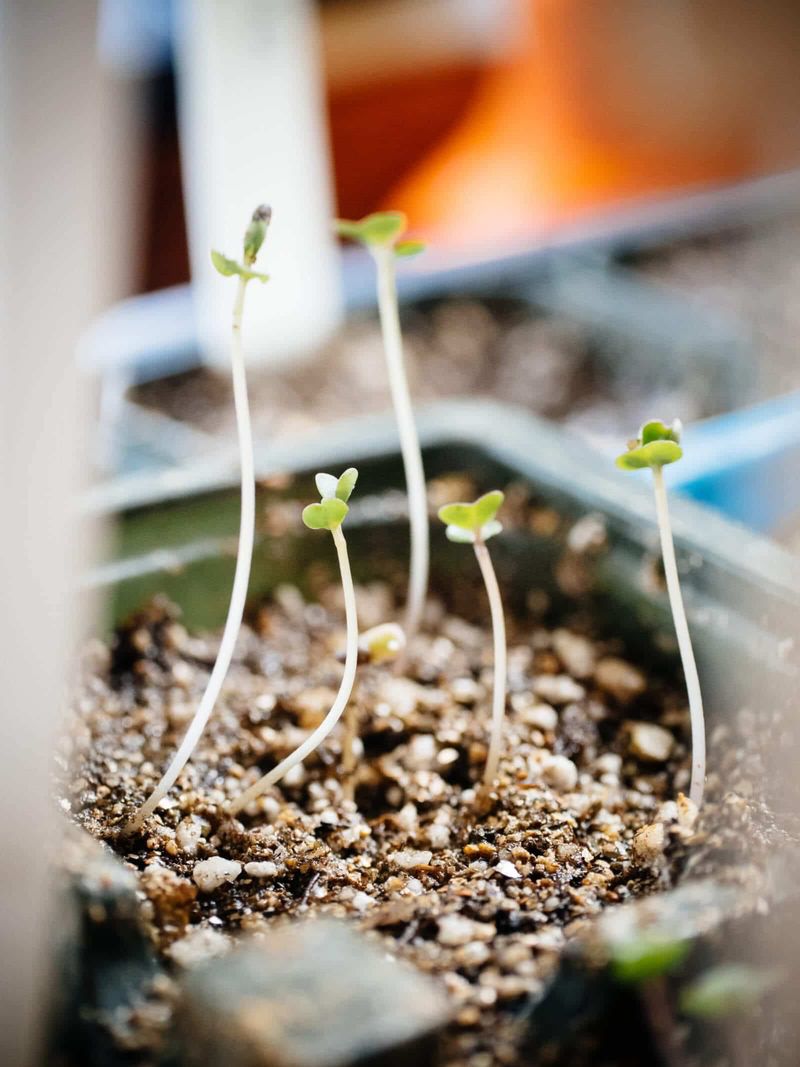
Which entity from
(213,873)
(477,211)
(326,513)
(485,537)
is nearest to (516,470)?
(485,537)

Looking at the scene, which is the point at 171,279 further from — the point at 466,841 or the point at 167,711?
the point at 466,841

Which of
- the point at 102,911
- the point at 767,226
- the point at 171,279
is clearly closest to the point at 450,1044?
the point at 102,911

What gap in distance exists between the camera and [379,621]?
948 mm

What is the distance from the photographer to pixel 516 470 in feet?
3.26

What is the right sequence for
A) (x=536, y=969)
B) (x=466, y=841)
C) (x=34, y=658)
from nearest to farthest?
(x=34, y=658), (x=536, y=969), (x=466, y=841)

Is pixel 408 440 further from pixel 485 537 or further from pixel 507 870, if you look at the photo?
pixel 507 870

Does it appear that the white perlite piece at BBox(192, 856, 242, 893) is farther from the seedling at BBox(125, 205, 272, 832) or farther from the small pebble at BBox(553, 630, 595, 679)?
the small pebble at BBox(553, 630, 595, 679)

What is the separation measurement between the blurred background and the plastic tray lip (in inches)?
5.9

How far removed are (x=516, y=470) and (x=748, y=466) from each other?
26 cm

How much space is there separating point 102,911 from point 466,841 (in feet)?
0.84

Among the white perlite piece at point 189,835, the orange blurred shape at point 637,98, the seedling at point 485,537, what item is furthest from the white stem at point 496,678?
the orange blurred shape at point 637,98

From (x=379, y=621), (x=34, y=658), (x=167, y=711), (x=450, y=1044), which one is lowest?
(x=450, y=1044)

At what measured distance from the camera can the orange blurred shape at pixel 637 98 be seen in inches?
94.0

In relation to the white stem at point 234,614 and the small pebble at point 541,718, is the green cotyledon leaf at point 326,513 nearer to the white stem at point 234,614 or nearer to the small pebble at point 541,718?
the white stem at point 234,614
